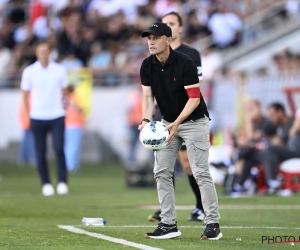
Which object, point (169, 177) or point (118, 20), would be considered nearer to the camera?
point (169, 177)

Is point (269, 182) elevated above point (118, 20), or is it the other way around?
point (118, 20)

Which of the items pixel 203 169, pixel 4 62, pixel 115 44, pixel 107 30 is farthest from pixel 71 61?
pixel 203 169

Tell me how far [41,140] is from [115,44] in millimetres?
13121

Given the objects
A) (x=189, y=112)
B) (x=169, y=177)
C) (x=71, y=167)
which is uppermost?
(x=189, y=112)

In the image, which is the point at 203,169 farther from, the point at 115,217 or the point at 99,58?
the point at 99,58

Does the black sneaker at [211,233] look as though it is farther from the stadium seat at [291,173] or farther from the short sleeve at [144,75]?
the stadium seat at [291,173]

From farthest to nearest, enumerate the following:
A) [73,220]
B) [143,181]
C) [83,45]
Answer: [83,45], [143,181], [73,220]

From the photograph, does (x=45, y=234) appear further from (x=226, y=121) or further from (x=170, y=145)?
(x=226, y=121)

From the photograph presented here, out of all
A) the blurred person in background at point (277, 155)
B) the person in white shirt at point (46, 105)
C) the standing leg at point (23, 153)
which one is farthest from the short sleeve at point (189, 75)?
the standing leg at point (23, 153)

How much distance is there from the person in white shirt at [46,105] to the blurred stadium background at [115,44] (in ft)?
34.2

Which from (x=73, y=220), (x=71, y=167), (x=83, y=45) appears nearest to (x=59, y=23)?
(x=83, y=45)

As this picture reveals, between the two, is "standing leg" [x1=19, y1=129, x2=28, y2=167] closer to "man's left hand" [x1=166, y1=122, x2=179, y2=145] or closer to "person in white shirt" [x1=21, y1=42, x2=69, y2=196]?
"person in white shirt" [x1=21, y1=42, x2=69, y2=196]

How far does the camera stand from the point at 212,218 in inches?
362

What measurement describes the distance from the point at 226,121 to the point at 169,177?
15.4 metres
